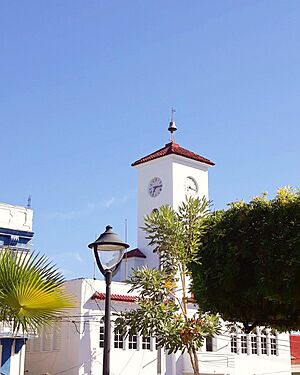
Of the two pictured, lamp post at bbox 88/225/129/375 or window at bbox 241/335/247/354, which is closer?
lamp post at bbox 88/225/129/375

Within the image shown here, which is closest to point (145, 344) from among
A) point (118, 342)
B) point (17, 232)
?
point (118, 342)

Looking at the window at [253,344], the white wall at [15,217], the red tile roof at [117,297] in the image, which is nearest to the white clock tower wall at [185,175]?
the red tile roof at [117,297]

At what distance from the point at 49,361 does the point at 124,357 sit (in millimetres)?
3623

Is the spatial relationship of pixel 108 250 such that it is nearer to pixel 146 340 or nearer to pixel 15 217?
pixel 15 217

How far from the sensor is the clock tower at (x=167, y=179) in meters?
40.9

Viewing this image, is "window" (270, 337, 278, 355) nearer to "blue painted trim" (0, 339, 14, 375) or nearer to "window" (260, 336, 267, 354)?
"window" (260, 336, 267, 354)

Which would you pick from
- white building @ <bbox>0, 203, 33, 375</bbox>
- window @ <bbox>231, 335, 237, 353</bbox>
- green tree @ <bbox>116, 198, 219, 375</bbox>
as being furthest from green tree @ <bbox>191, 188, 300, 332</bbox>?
window @ <bbox>231, 335, 237, 353</bbox>

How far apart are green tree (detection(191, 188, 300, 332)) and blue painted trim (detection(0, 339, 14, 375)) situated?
14054 millimetres

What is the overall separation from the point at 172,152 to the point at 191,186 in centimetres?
251

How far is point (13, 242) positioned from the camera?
29703 millimetres

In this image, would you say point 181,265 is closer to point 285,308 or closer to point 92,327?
point 285,308

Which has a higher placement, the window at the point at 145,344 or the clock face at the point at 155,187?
the clock face at the point at 155,187

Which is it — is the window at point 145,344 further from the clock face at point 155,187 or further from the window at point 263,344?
the clock face at point 155,187

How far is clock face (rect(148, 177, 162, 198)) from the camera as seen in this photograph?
41688mm
